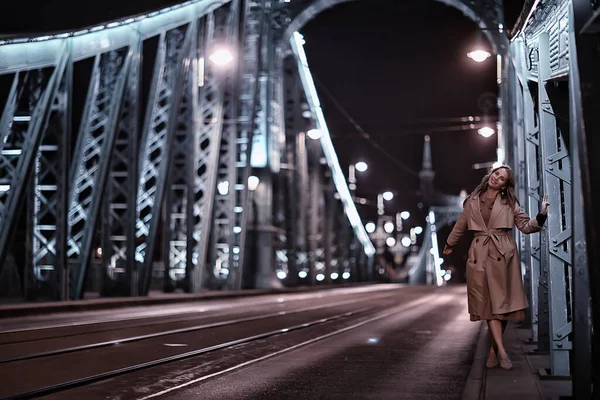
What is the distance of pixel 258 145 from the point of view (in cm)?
3584

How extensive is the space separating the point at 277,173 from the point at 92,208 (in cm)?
1643

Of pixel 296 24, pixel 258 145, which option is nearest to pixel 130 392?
pixel 258 145

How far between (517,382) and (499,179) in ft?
5.99

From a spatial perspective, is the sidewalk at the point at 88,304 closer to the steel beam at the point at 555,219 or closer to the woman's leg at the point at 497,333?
the woman's leg at the point at 497,333

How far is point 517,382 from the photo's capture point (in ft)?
24.5

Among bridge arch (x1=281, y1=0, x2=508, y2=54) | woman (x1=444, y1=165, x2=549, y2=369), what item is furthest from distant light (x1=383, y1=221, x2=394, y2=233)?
woman (x1=444, y1=165, x2=549, y2=369)

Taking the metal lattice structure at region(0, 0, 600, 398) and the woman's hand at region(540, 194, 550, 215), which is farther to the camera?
the woman's hand at region(540, 194, 550, 215)

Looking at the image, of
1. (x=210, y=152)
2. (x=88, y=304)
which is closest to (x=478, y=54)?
(x=88, y=304)

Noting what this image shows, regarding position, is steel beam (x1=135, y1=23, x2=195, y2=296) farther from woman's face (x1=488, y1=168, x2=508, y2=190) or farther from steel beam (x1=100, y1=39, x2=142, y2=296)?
woman's face (x1=488, y1=168, x2=508, y2=190)

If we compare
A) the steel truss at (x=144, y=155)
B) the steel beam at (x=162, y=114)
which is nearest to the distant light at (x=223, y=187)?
the steel truss at (x=144, y=155)

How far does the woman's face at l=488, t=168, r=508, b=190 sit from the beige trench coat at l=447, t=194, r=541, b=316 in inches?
4.9

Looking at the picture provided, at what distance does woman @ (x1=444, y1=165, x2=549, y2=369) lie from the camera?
8148 millimetres

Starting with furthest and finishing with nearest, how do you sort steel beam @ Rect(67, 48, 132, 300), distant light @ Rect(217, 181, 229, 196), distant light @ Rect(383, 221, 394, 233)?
distant light @ Rect(383, 221, 394, 233) < distant light @ Rect(217, 181, 229, 196) < steel beam @ Rect(67, 48, 132, 300)

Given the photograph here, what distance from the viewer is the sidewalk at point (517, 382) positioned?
22.4 ft
